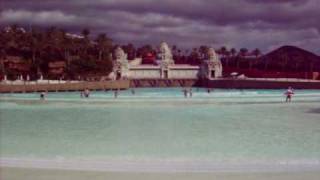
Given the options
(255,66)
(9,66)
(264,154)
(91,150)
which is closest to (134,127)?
(91,150)

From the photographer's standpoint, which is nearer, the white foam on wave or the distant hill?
the white foam on wave

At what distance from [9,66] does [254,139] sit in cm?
3689

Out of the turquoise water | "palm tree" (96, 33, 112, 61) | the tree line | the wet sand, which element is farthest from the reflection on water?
"palm tree" (96, 33, 112, 61)

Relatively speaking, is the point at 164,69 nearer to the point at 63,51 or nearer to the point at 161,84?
the point at 161,84

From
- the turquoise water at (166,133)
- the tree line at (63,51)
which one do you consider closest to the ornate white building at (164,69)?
the tree line at (63,51)

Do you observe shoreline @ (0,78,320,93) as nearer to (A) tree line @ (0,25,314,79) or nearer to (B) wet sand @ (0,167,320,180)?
(A) tree line @ (0,25,314,79)

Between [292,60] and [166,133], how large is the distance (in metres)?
50.5

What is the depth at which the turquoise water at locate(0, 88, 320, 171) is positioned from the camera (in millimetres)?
6281

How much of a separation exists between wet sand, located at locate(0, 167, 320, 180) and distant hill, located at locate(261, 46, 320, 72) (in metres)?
47.6

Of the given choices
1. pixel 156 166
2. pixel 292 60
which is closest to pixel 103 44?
pixel 292 60

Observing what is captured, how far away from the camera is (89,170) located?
471cm

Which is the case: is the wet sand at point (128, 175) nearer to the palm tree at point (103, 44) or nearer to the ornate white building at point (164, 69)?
the ornate white building at point (164, 69)

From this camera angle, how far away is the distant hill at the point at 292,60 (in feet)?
169

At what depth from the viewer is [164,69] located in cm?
4869
